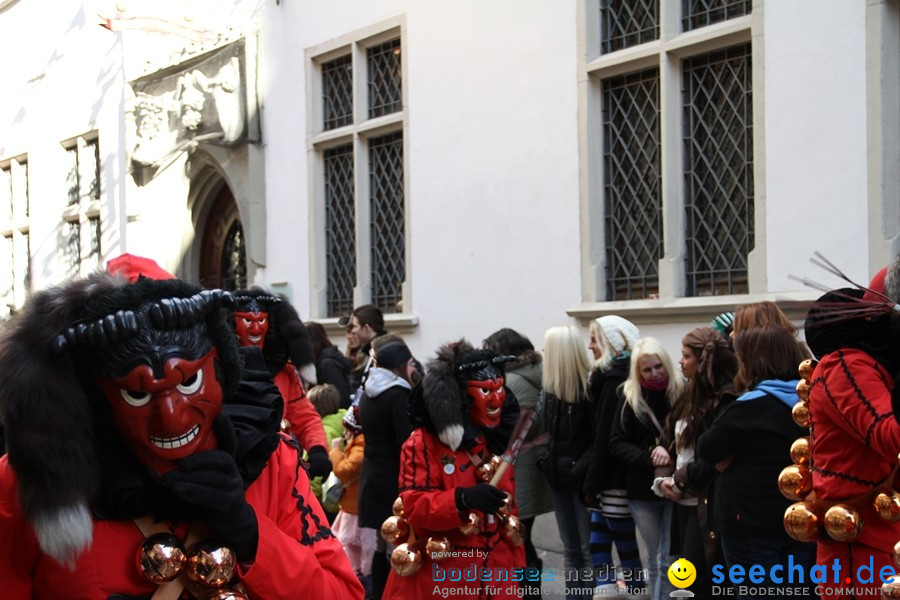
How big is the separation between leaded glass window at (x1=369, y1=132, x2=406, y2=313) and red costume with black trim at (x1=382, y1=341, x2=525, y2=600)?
19.1 ft

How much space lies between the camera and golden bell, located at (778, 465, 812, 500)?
4012 millimetres

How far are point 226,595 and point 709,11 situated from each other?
Answer: 6.82 metres

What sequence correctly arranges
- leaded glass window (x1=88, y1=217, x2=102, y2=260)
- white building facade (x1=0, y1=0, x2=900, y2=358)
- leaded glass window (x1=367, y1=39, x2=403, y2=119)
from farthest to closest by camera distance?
leaded glass window (x1=88, y1=217, x2=102, y2=260) < leaded glass window (x1=367, y1=39, x2=403, y2=119) < white building facade (x1=0, y1=0, x2=900, y2=358)

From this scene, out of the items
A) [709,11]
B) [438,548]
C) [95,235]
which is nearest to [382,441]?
[438,548]

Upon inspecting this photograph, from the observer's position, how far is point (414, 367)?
6.95 metres

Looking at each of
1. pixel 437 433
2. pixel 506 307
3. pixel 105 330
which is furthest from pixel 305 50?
pixel 105 330

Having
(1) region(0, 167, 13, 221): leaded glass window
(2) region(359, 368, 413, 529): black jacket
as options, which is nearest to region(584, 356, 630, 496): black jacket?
(2) region(359, 368, 413, 529): black jacket

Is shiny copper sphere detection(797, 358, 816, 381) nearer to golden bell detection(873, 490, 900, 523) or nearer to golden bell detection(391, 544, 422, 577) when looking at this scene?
golden bell detection(873, 490, 900, 523)

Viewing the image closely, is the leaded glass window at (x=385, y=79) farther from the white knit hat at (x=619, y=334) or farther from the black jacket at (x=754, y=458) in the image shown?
the black jacket at (x=754, y=458)

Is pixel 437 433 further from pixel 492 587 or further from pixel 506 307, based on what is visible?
pixel 506 307

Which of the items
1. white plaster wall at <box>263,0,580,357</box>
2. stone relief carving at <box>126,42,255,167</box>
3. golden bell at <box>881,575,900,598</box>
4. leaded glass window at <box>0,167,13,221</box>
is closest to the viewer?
golden bell at <box>881,575,900,598</box>

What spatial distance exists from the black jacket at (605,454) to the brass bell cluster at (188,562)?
4.17m

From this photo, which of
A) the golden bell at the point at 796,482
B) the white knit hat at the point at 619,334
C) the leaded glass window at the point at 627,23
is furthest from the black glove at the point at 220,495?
the leaded glass window at the point at 627,23

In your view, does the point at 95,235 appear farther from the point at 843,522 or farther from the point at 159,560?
the point at 159,560
